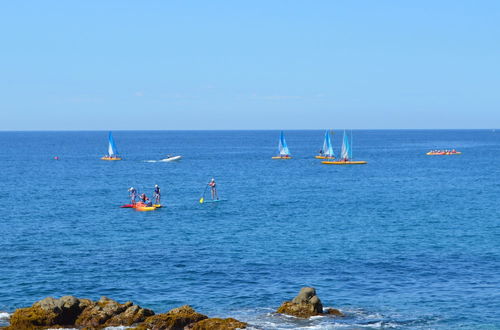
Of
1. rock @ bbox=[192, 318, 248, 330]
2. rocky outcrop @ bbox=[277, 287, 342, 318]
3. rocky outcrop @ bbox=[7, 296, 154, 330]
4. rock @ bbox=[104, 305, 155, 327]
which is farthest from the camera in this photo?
rocky outcrop @ bbox=[277, 287, 342, 318]

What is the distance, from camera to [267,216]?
276ft

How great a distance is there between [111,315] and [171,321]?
373 cm

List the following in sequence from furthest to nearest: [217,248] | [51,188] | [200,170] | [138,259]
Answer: [200,170] → [51,188] → [217,248] → [138,259]

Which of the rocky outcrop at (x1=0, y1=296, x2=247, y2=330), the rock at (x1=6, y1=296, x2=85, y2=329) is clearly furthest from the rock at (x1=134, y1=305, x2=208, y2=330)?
the rock at (x1=6, y1=296, x2=85, y2=329)

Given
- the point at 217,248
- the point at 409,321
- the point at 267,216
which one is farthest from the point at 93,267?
the point at 267,216

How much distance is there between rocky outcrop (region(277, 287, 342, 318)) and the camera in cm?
4088

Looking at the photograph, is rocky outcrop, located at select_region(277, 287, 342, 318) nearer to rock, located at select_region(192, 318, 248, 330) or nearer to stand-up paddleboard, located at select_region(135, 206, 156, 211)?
rock, located at select_region(192, 318, 248, 330)

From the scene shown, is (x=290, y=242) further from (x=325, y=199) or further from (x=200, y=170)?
(x=200, y=170)

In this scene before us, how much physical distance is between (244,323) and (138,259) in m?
20.8

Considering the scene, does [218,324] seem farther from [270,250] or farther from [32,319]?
[270,250]

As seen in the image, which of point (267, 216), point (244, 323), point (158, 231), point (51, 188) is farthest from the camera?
point (51, 188)

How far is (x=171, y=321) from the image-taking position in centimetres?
3828

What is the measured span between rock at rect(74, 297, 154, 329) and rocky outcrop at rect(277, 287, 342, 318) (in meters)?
7.97

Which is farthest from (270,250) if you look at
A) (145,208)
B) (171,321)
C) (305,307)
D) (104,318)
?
(145,208)
